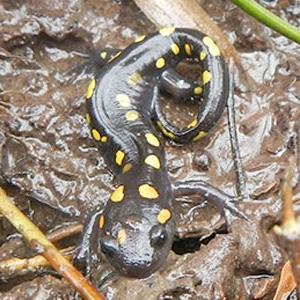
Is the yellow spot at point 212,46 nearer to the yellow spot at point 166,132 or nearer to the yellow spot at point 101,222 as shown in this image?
the yellow spot at point 166,132

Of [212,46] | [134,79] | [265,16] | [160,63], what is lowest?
[134,79]

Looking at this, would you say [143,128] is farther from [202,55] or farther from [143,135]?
[202,55]

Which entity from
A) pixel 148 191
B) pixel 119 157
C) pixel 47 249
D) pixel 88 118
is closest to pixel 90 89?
pixel 88 118

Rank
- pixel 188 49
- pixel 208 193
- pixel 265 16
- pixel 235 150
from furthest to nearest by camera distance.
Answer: pixel 188 49 < pixel 235 150 < pixel 208 193 < pixel 265 16

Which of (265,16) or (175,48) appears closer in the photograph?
(265,16)

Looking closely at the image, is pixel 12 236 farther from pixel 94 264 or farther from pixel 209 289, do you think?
pixel 209 289

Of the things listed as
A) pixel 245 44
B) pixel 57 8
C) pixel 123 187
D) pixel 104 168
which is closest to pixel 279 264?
pixel 123 187
